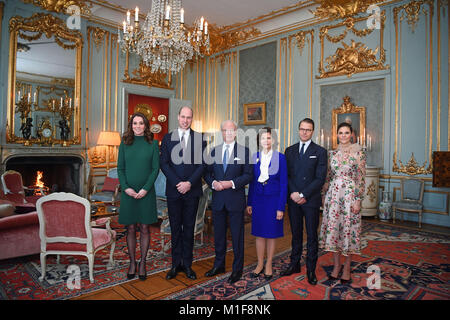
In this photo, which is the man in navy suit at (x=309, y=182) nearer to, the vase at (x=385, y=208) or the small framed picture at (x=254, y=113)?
the vase at (x=385, y=208)

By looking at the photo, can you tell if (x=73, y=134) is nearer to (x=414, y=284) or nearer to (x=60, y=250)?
(x=60, y=250)

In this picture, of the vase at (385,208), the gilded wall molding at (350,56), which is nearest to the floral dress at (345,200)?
the vase at (385,208)

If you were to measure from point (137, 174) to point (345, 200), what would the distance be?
1893 mm

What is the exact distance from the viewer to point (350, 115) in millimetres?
6086

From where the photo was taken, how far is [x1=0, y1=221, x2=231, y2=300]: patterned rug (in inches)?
97.7

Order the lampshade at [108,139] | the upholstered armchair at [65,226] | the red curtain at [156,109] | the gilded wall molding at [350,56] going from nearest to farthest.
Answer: the upholstered armchair at [65,226] → the gilded wall molding at [350,56] → the lampshade at [108,139] → the red curtain at [156,109]

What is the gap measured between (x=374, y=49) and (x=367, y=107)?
112cm

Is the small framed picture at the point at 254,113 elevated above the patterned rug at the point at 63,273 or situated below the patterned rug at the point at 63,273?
above

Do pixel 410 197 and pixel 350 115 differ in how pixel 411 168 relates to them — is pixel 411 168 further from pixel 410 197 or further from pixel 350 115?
pixel 350 115

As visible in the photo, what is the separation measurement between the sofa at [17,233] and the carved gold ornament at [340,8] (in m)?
6.23

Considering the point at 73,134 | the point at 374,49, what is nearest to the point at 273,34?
the point at 374,49

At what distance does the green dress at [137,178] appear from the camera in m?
2.65
